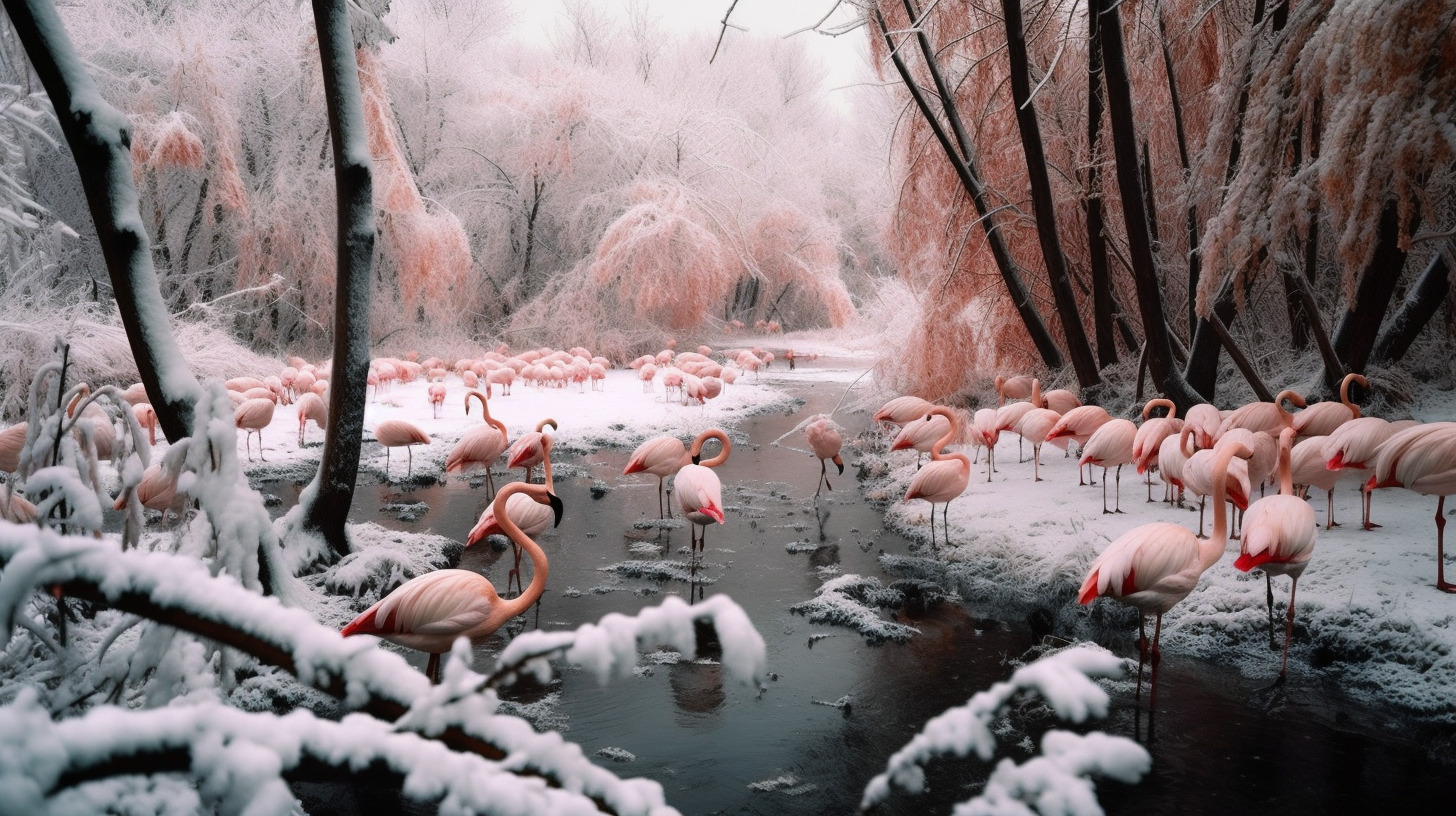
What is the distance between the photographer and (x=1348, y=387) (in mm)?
5242

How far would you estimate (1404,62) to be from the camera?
341 centimetres

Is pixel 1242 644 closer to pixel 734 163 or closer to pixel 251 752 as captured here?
pixel 251 752

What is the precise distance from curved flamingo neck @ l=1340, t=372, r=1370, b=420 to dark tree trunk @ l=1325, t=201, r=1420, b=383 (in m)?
0.21

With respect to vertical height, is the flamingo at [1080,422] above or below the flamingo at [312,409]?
above

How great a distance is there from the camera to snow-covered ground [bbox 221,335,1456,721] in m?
3.32

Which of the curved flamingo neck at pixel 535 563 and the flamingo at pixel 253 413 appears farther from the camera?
the flamingo at pixel 253 413

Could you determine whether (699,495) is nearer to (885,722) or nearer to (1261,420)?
(885,722)

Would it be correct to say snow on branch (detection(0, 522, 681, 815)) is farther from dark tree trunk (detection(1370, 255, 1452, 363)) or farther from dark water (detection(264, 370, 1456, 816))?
dark tree trunk (detection(1370, 255, 1452, 363))

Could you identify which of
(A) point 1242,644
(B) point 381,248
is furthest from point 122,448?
(B) point 381,248

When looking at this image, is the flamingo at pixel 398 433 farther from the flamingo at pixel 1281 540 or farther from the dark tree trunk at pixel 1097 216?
the flamingo at pixel 1281 540

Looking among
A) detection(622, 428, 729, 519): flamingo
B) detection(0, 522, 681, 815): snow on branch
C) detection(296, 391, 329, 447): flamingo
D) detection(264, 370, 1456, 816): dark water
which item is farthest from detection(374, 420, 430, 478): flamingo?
detection(0, 522, 681, 815): snow on branch

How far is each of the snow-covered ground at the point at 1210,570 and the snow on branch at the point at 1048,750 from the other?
10.4 feet

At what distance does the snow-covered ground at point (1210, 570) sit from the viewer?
3316 mm

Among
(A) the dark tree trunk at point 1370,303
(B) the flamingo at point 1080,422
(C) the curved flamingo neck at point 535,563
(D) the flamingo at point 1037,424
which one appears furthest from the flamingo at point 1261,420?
(C) the curved flamingo neck at point 535,563
